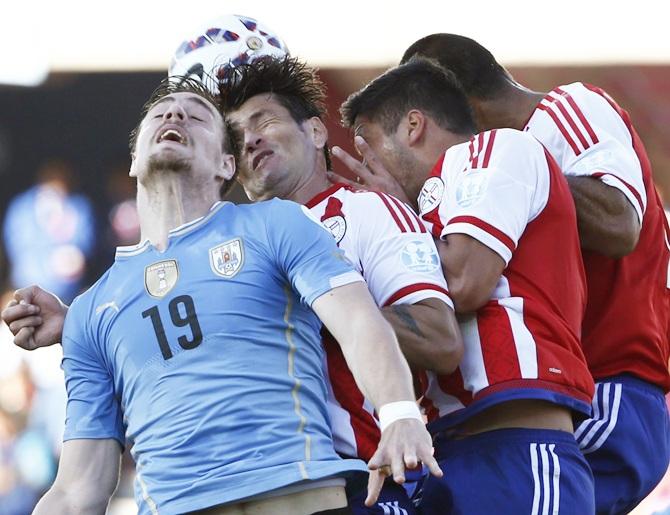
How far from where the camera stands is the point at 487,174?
4.01m

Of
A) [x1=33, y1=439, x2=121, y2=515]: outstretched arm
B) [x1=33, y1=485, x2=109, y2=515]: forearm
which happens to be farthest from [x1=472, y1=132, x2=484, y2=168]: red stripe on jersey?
[x1=33, y1=485, x2=109, y2=515]: forearm

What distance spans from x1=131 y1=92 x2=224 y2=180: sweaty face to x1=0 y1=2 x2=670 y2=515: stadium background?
4930 millimetres

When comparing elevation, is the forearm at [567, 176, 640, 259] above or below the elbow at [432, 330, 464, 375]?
above

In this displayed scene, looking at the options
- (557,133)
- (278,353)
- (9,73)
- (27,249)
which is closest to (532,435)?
(278,353)

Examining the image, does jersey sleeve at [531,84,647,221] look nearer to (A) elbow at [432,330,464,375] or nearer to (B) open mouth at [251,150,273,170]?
(A) elbow at [432,330,464,375]

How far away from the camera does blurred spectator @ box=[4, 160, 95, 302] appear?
9531mm

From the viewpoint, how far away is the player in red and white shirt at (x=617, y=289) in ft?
14.1

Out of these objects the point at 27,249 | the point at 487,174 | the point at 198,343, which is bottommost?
the point at 27,249

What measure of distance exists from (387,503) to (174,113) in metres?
1.31

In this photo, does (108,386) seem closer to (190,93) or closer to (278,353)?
(278,353)

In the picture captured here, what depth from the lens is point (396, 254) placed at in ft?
13.1

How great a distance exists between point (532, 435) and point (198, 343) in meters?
0.94

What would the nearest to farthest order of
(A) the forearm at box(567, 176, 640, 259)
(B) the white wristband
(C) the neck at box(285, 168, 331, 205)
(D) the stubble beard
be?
1. (B) the white wristband
2. (D) the stubble beard
3. (A) the forearm at box(567, 176, 640, 259)
4. (C) the neck at box(285, 168, 331, 205)

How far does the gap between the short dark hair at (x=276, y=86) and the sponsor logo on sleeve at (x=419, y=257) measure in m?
1.01
